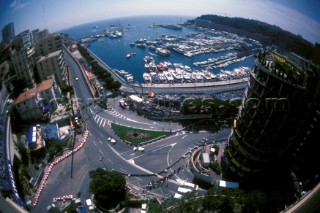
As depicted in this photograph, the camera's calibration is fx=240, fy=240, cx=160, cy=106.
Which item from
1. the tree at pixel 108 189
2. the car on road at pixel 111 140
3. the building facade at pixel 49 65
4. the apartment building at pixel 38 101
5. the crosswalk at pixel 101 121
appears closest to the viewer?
the tree at pixel 108 189

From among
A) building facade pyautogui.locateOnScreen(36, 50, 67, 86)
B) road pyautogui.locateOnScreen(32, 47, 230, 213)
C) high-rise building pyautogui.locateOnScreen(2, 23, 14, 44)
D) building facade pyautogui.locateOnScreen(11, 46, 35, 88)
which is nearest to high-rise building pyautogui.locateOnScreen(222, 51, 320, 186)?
road pyautogui.locateOnScreen(32, 47, 230, 213)

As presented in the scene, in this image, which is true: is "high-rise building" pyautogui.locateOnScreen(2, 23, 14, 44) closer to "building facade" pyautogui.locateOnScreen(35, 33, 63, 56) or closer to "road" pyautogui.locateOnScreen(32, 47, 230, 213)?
"road" pyautogui.locateOnScreen(32, 47, 230, 213)

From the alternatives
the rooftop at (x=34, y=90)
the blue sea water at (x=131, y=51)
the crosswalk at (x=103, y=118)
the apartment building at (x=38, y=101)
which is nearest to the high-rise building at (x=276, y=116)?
the crosswalk at (x=103, y=118)

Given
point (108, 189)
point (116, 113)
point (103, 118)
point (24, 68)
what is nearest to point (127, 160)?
point (108, 189)

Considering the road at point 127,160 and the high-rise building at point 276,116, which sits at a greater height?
the high-rise building at point 276,116

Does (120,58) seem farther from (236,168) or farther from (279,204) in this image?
(279,204)

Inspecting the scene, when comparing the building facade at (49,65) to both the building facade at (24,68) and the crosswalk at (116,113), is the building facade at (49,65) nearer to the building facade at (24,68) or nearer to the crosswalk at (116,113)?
the building facade at (24,68)
